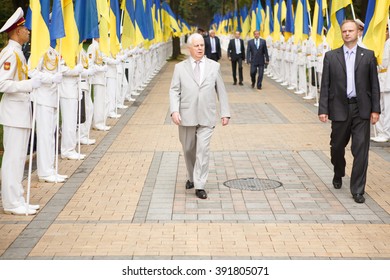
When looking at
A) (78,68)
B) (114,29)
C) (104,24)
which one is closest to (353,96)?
(78,68)

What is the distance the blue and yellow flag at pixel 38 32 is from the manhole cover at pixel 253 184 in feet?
9.70

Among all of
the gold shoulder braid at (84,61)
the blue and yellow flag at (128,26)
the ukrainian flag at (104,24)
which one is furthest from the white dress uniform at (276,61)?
the gold shoulder braid at (84,61)

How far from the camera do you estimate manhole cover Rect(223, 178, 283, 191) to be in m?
9.38

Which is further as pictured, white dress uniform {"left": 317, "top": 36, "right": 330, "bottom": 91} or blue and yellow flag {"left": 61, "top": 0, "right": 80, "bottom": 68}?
white dress uniform {"left": 317, "top": 36, "right": 330, "bottom": 91}

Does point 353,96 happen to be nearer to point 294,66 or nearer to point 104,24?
point 104,24

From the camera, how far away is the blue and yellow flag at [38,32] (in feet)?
28.2

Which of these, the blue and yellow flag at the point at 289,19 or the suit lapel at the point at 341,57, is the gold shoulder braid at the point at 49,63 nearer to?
the suit lapel at the point at 341,57

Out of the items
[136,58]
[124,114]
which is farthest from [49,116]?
[136,58]

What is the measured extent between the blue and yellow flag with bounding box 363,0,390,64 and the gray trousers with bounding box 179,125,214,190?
373cm

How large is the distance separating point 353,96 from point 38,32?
385 cm

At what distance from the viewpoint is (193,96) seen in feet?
28.4

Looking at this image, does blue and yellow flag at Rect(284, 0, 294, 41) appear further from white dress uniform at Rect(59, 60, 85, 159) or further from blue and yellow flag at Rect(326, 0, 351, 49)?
white dress uniform at Rect(59, 60, 85, 159)

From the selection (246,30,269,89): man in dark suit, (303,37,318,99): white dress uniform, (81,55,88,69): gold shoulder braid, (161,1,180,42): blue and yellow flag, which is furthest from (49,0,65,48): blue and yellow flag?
(161,1,180,42): blue and yellow flag

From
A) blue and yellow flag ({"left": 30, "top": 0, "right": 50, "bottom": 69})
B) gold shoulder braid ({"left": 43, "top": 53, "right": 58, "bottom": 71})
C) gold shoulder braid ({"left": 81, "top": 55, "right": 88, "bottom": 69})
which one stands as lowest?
gold shoulder braid ({"left": 43, "top": 53, "right": 58, "bottom": 71})
